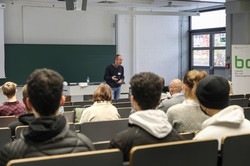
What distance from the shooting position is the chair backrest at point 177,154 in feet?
5.78

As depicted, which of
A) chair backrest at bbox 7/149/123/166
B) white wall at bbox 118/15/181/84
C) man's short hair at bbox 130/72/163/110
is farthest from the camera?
white wall at bbox 118/15/181/84

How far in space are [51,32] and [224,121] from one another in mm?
8399

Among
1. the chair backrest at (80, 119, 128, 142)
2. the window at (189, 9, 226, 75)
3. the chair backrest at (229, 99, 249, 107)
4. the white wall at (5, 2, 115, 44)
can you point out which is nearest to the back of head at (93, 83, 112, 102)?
the chair backrest at (80, 119, 128, 142)

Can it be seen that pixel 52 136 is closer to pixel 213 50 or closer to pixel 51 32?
pixel 51 32

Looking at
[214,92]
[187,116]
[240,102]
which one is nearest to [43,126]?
[214,92]

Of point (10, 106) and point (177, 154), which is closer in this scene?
point (177, 154)

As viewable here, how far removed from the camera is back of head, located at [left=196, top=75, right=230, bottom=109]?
2189 mm

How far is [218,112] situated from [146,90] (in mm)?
572

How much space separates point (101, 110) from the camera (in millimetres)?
3752

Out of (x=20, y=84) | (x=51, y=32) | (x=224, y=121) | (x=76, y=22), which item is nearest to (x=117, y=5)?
(x=76, y=22)

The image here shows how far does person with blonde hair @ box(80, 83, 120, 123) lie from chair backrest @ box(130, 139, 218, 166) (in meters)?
1.90

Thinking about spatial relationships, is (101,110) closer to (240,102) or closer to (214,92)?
(214,92)

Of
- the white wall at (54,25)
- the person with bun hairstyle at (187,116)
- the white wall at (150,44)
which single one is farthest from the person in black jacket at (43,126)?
the white wall at (150,44)

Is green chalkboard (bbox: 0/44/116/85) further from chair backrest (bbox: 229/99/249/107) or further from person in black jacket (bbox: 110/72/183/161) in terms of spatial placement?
person in black jacket (bbox: 110/72/183/161)
